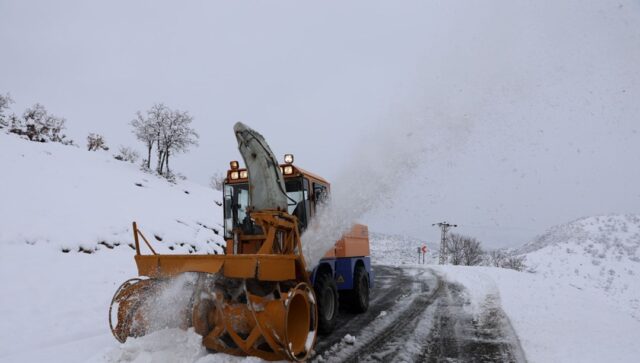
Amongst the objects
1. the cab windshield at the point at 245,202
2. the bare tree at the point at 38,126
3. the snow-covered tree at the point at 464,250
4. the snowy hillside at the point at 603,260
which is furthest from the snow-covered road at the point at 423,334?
the snow-covered tree at the point at 464,250

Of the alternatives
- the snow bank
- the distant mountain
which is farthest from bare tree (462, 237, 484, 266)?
the snow bank

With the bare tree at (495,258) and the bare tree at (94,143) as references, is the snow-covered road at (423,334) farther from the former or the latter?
the bare tree at (495,258)

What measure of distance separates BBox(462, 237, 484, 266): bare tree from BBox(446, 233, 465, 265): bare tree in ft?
1.39

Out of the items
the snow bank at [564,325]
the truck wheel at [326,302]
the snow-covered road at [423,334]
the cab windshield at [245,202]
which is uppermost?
the cab windshield at [245,202]

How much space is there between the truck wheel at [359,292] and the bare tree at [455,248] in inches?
2016

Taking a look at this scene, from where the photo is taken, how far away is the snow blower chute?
4215mm

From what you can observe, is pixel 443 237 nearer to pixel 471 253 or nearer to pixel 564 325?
pixel 471 253

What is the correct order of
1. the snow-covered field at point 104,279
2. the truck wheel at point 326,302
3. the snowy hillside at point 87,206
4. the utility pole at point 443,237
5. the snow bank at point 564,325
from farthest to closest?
the utility pole at point 443,237, the snowy hillside at point 87,206, the truck wheel at point 326,302, the snow-covered field at point 104,279, the snow bank at point 564,325

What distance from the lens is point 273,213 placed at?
4.96m

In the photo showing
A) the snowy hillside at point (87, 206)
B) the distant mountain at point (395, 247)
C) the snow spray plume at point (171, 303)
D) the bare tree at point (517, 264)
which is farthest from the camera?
the distant mountain at point (395, 247)

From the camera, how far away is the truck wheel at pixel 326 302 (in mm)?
5898

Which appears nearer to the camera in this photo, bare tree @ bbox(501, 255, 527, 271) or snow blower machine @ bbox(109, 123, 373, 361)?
snow blower machine @ bbox(109, 123, 373, 361)

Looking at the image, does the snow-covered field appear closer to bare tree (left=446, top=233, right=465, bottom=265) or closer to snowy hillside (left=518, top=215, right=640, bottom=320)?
snowy hillside (left=518, top=215, right=640, bottom=320)

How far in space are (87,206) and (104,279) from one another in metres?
5.20
